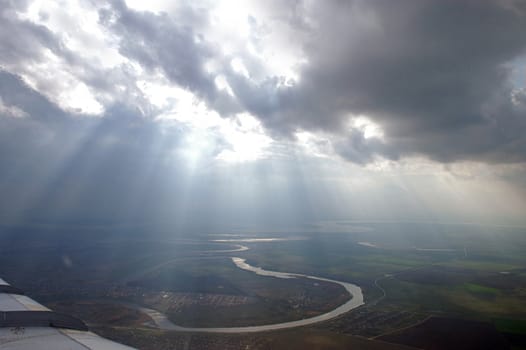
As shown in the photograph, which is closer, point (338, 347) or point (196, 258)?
point (338, 347)

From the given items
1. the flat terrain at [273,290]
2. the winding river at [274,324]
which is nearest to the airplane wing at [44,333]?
the flat terrain at [273,290]

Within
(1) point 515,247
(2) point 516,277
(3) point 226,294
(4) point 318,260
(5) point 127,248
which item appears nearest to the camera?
(3) point 226,294

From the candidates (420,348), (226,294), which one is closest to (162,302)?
(226,294)

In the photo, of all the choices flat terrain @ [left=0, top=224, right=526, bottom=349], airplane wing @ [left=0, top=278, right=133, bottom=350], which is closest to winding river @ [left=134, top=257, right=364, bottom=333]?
flat terrain @ [left=0, top=224, right=526, bottom=349]

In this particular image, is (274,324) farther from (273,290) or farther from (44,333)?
(44,333)

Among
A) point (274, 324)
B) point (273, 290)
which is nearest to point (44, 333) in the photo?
point (274, 324)

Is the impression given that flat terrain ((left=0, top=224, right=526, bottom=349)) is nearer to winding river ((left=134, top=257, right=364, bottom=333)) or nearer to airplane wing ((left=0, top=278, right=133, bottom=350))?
winding river ((left=134, top=257, right=364, bottom=333))

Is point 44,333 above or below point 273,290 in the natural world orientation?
above

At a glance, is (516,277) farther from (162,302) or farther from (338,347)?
(162,302)

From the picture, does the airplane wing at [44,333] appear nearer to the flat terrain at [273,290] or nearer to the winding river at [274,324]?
the flat terrain at [273,290]
